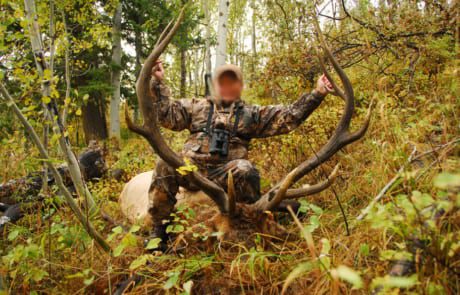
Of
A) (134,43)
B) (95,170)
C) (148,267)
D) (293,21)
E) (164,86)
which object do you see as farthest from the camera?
(134,43)

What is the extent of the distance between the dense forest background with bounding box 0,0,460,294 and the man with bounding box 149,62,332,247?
0.52m

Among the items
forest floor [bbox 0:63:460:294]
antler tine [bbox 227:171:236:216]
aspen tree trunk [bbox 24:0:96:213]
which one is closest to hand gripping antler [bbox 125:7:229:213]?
antler tine [bbox 227:171:236:216]

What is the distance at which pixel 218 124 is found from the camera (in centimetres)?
353

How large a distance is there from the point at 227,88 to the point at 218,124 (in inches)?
17.4

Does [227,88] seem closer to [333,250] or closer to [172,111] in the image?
[172,111]

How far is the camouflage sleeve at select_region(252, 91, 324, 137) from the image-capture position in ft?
11.3

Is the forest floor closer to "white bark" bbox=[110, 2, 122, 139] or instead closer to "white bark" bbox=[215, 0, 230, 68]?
"white bark" bbox=[215, 0, 230, 68]

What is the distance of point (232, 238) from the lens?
2707mm

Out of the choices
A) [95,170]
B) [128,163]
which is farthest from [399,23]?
[128,163]

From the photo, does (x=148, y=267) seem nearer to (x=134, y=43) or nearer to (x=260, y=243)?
(x=260, y=243)

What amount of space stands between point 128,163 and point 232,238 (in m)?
5.29

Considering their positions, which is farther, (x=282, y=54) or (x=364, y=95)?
(x=282, y=54)

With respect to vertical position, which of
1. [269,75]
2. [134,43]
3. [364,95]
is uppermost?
[134,43]

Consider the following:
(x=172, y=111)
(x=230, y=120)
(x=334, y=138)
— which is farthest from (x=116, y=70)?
(x=334, y=138)
